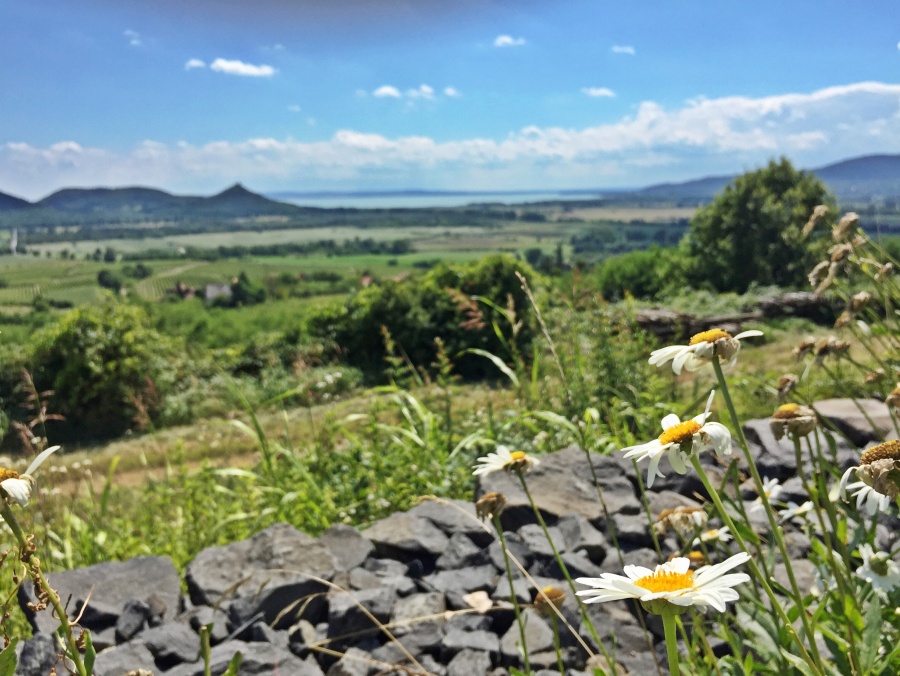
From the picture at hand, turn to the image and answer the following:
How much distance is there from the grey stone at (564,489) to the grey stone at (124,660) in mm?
1461

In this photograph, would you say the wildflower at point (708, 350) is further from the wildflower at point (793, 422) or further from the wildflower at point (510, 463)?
the wildflower at point (510, 463)

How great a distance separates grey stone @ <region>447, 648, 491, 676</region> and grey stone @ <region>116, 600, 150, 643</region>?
107 cm

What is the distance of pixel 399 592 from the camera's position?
2635mm

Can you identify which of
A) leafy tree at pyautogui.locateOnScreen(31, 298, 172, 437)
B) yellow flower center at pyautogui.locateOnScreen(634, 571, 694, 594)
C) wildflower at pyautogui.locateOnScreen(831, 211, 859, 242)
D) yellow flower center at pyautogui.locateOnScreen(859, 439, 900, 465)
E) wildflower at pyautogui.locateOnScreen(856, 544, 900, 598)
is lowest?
leafy tree at pyautogui.locateOnScreen(31, 298, 172, 437)

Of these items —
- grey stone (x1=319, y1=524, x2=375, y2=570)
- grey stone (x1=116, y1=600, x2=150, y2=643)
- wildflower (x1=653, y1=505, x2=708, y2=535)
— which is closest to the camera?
wildflower (x1=653, y1=505, x2=708, y2=535)

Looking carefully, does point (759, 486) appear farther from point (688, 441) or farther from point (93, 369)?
point (93, 369)

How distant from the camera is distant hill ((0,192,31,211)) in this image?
1998 centimetres

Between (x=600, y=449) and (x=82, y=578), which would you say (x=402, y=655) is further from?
(x=600, y=449)

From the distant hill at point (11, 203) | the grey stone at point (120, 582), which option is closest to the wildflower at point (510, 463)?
the grey stone at point (120, 582)

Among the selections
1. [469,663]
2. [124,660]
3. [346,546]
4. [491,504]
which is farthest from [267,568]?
[491,504]

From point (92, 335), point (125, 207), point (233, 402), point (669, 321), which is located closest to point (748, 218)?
point (669, 321)

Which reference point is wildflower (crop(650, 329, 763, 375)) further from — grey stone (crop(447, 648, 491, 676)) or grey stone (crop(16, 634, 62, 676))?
grey stone (crop(16, 634, 62, 676))

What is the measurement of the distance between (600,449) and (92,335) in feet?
24.9

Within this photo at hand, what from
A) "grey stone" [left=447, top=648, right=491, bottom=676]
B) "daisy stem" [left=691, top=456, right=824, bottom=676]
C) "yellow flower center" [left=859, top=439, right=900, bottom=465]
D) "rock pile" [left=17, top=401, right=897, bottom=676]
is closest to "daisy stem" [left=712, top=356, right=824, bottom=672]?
"daisy stem" [left=691, top=456, right=824, bottom=676]
